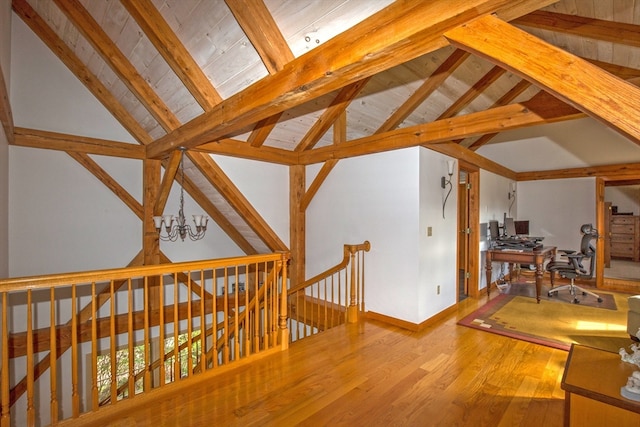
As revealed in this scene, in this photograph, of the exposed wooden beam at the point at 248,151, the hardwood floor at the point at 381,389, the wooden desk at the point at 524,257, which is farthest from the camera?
the wooden desk at the point at 524,257

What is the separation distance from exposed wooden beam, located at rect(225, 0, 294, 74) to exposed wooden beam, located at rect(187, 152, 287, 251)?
1606 mm

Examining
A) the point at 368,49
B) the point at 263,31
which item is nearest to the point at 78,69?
the point at 263,31

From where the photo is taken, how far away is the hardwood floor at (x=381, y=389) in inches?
78.3

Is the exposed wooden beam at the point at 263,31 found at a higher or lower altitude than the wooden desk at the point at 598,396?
higher

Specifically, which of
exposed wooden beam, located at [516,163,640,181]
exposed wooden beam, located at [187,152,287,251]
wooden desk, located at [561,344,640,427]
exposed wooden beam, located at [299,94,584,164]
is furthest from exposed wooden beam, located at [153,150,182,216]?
exposed wooden beam, located at [516,163,640,181]

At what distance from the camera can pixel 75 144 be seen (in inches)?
144

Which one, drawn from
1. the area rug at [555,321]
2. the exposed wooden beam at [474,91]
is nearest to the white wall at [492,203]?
the area rug at [555,321]

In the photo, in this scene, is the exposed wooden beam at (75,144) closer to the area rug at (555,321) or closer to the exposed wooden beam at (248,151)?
the exposed wooden beam at (248,151)

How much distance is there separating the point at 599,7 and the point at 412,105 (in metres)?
1.95

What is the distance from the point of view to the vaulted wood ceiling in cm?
129

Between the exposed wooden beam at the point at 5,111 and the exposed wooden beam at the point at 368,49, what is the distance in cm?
162

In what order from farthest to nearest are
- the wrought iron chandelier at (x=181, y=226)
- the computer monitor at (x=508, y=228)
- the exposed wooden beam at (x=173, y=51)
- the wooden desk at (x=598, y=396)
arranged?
the computer monitor at (x=508, y=228)
the wrought iron chandelier at (x=181, y=226)
the exposed wooden beam at (x=173, y=51)
the wooden desk at (x=598, y=396)

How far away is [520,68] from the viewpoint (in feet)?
4.23

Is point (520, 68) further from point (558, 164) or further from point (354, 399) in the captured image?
point (558, 164)
